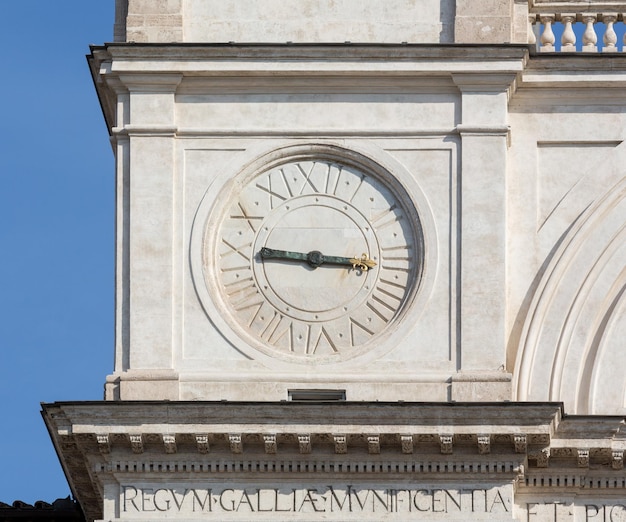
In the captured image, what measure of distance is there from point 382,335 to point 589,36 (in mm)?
4686

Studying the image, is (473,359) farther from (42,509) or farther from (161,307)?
(42,509)

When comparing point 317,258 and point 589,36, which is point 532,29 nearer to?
point 589,36

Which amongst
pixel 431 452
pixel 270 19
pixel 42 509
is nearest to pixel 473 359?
pixel 431 452

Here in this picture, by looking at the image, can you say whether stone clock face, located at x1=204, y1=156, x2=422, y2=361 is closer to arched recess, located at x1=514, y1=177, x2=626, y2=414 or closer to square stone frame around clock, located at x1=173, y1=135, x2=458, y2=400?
square stone frame around clock, located at x1=173, y1=135, x2=458, y2=400

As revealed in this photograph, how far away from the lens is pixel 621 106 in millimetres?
44281

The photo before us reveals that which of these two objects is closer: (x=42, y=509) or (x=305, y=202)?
(x=305, y=202)

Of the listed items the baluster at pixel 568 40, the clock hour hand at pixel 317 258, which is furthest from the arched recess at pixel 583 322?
the clock hour hand at pixel 317 258

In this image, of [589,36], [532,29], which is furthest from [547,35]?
[589,36]

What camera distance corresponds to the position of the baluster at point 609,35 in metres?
44.4

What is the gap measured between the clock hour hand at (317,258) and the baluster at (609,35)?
13.3ft

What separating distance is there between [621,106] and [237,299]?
5.31 metres

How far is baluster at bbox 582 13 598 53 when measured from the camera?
4450 centimetres

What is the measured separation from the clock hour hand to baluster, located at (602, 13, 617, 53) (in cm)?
406

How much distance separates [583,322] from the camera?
143 feet
